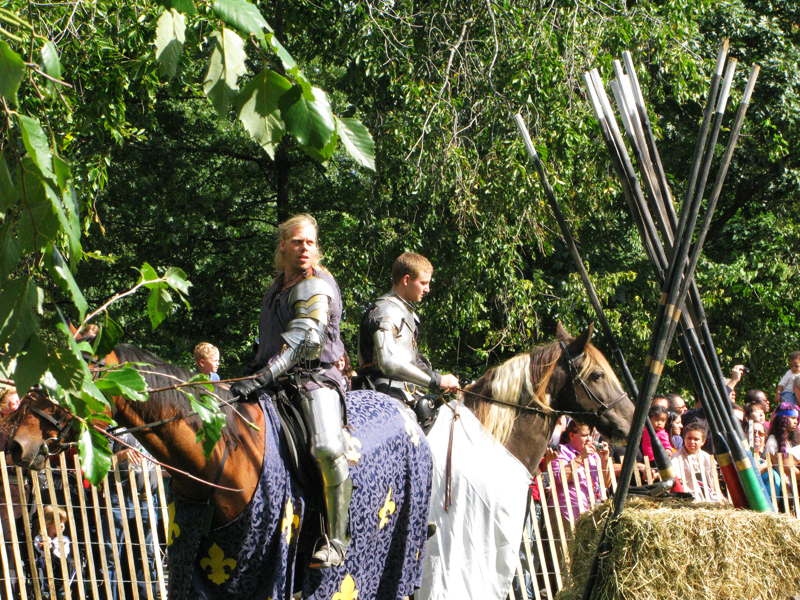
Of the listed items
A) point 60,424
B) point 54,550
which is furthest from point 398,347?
point 54,550

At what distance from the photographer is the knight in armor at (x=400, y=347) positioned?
424 cm

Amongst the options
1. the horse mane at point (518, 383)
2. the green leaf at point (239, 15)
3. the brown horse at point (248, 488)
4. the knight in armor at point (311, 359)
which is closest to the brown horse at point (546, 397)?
the horse mane at point (518, 383)

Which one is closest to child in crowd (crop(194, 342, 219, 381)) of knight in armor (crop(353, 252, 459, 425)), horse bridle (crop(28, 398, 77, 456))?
knight in armor (crop(353, 252, 459, 425))

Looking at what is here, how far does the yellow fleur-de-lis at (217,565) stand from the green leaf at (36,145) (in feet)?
7.42

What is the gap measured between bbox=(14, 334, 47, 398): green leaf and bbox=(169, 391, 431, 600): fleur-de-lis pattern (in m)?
1.99

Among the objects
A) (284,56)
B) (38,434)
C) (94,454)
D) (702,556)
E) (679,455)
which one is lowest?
(702,556)

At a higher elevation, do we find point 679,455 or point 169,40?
point 169,40

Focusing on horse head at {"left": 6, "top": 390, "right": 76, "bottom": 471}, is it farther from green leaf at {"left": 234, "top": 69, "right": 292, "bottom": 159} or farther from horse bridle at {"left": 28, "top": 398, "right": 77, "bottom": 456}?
green leaf at {"left": 234, "top": 69, "right": 292, "bottom": 159}

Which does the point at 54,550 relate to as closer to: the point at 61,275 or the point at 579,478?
the point at 579,478

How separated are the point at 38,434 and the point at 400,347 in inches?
77.1

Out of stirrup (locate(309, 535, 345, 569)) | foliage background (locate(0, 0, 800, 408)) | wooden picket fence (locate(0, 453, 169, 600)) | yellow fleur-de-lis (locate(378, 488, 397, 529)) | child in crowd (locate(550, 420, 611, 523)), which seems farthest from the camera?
foliage background (locate(0, 0, 800, 408))

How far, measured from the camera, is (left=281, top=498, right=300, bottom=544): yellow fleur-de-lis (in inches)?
129

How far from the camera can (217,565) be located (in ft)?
10.5

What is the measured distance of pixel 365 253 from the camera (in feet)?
28.3
